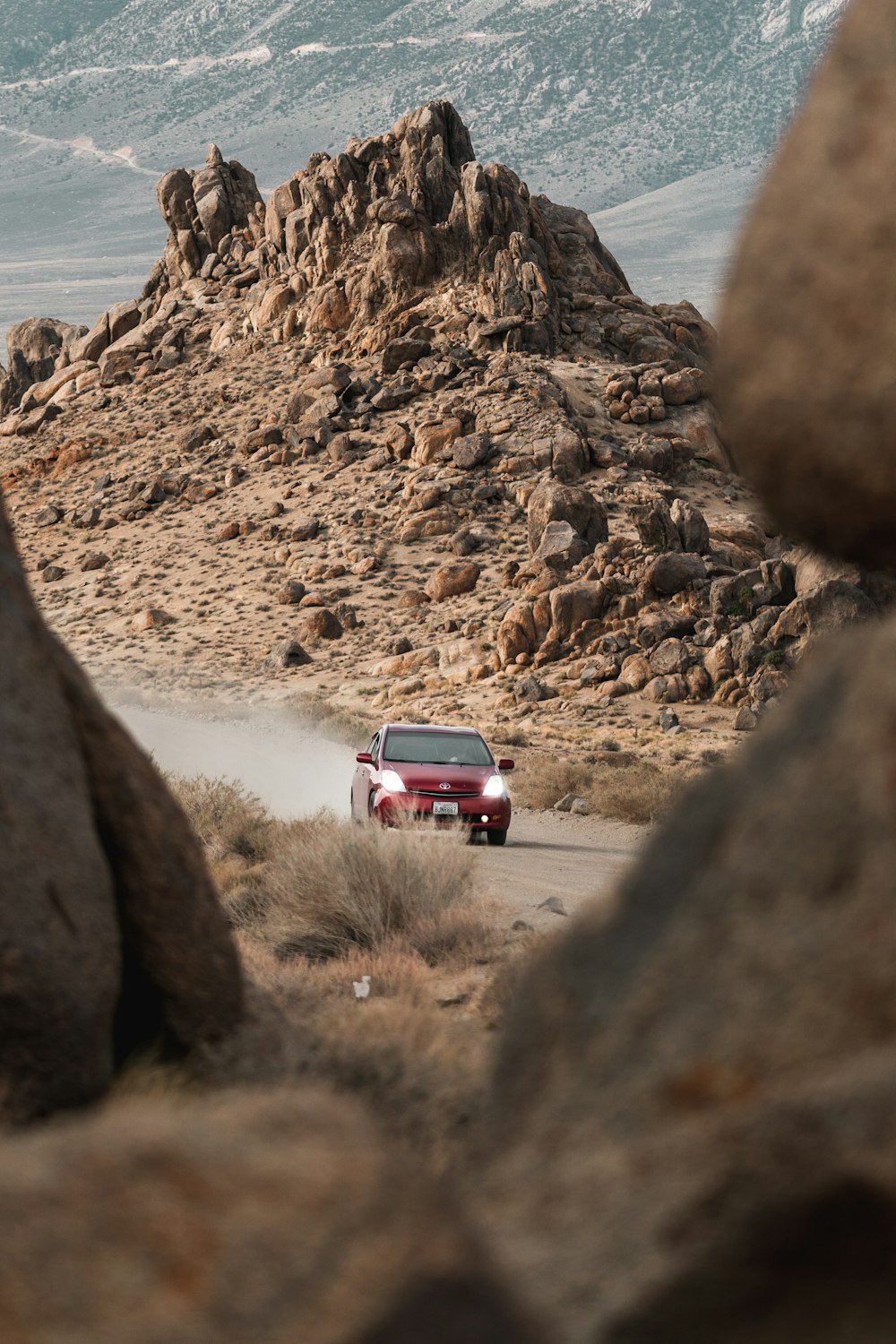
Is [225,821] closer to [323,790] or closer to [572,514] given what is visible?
[323,790]

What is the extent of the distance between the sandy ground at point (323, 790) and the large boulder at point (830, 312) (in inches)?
45.8

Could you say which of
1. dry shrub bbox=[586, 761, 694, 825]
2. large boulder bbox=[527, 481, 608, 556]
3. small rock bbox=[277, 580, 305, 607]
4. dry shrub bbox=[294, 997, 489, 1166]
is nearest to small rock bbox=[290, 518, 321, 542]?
small rock bbox=[277, 580, 305, 607]

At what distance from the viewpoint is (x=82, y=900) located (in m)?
4.95

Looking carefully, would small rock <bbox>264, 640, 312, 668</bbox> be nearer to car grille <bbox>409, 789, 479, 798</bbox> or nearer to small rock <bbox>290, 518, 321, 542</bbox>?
small rock <bbox>290, 518, 321, 542</bbox>

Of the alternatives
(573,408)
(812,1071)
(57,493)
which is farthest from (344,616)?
(812,1071)

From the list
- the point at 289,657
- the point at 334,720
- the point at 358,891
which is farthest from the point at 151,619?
the point at 358,891

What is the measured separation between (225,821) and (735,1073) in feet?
46.3

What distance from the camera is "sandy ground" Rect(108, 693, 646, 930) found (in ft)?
46.6

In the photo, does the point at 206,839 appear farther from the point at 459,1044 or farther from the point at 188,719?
the point at 188,719

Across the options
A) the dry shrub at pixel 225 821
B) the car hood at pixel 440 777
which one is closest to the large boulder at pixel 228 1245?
the dry shrub at pixel 225 821

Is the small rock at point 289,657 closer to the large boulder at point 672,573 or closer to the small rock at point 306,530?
the small rock at point 306,530

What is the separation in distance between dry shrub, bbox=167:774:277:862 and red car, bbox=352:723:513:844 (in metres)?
1.33

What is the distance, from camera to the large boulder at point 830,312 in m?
3.43

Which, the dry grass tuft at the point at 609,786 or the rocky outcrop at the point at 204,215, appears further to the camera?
the rocky outcrop at the point at 204,215
